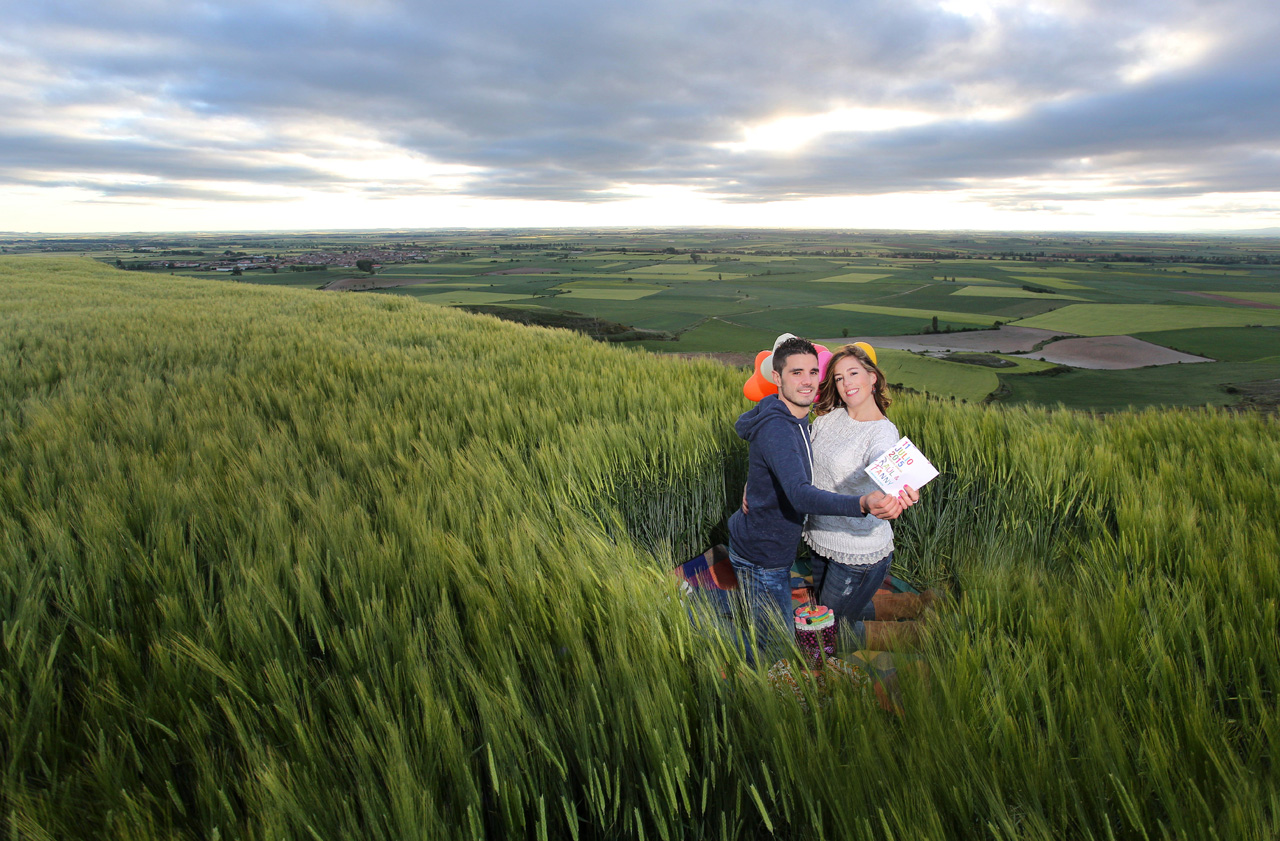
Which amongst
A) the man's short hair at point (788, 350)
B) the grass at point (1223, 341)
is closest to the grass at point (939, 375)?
the grass at point (1223, 341)

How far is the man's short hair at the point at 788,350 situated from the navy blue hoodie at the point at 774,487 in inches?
5.8

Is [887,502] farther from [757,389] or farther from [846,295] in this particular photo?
[846,295]

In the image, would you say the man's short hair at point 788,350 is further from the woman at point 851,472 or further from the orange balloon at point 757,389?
the orange balloon at point 757,389

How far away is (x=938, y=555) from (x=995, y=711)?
2.74 metres

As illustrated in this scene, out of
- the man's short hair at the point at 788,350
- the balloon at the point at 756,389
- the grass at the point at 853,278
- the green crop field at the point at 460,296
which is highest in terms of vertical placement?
the grass at the point at 853,278

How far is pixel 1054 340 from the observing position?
3581cm

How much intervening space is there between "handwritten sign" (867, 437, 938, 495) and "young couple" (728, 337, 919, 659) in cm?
29

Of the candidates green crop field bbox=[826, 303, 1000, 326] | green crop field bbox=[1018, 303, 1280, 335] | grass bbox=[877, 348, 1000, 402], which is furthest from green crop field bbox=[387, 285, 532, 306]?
green crop field bbox=[1018, 303, 1280, 335]

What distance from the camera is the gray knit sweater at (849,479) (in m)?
2.55

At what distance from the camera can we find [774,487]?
8.27ft

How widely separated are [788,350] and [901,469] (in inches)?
28.7

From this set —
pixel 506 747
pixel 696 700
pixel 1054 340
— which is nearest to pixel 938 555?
pixel 696 700

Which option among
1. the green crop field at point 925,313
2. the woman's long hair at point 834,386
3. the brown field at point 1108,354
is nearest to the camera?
the woman's long hair at point 834,386

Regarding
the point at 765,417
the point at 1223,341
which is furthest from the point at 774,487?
the point at 1223,341
